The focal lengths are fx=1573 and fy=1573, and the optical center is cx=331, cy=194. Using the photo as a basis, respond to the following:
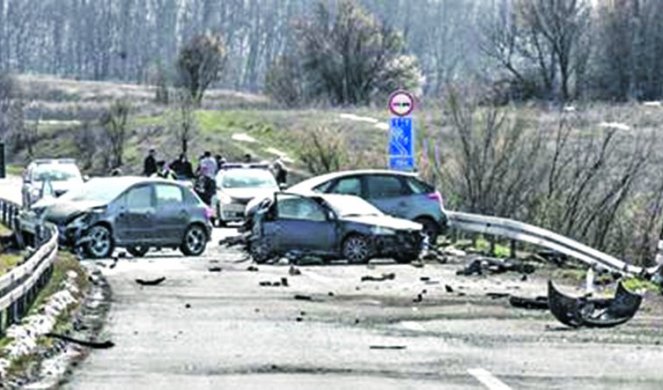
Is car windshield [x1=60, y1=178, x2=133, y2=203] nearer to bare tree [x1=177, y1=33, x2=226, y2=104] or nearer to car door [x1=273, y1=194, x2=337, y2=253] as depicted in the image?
car door [x1=273, y1=194, x2=337, y2=253]

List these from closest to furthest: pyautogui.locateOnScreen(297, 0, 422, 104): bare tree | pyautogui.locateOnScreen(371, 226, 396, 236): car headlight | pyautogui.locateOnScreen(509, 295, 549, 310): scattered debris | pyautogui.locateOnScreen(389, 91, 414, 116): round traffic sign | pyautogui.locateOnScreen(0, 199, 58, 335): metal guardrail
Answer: pyautogui.locateOnScreen(0, 199, 58, 335): metal guardrail
pyautogui.locateOnScreen(509, 295, 549, 310): scattered debris
pyautogui.locateOnScreen(371, 226, 396, 236): car headlight
pyautogui.locateOnScreen(389, 91, 414, 116): round traffic sign
pyautogui.locateOnScreen(297, 0, 422, 104): bare tree

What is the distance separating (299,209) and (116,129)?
50.4 m

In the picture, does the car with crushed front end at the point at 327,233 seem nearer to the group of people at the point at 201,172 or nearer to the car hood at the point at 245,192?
the car hood at the point at 245,192

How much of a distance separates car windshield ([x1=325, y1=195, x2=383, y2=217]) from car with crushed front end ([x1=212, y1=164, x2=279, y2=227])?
10251mm

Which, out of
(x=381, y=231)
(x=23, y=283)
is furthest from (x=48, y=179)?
(x=23, y=283)

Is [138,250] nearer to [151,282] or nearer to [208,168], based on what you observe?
[151,282]

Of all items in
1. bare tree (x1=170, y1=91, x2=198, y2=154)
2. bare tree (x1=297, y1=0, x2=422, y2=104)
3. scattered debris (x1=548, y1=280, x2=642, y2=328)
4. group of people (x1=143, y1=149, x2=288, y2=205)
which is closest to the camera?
scattered debris (x1=548, y1=280, x2=642, y2=328)

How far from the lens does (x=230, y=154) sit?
69.6 metres

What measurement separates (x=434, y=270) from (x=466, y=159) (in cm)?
1166

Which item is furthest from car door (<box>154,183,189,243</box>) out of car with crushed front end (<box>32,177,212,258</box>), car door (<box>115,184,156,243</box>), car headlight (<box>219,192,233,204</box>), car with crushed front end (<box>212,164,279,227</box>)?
car headlight (<box>219,192,233,204</box>)

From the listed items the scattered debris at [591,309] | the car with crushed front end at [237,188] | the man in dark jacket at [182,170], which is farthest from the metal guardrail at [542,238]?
the man in dark jacket at [182,170]

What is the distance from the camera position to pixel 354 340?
48.7 feet

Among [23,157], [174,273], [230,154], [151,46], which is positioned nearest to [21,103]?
[23,157]

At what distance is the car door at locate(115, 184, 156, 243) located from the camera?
27969 mm
